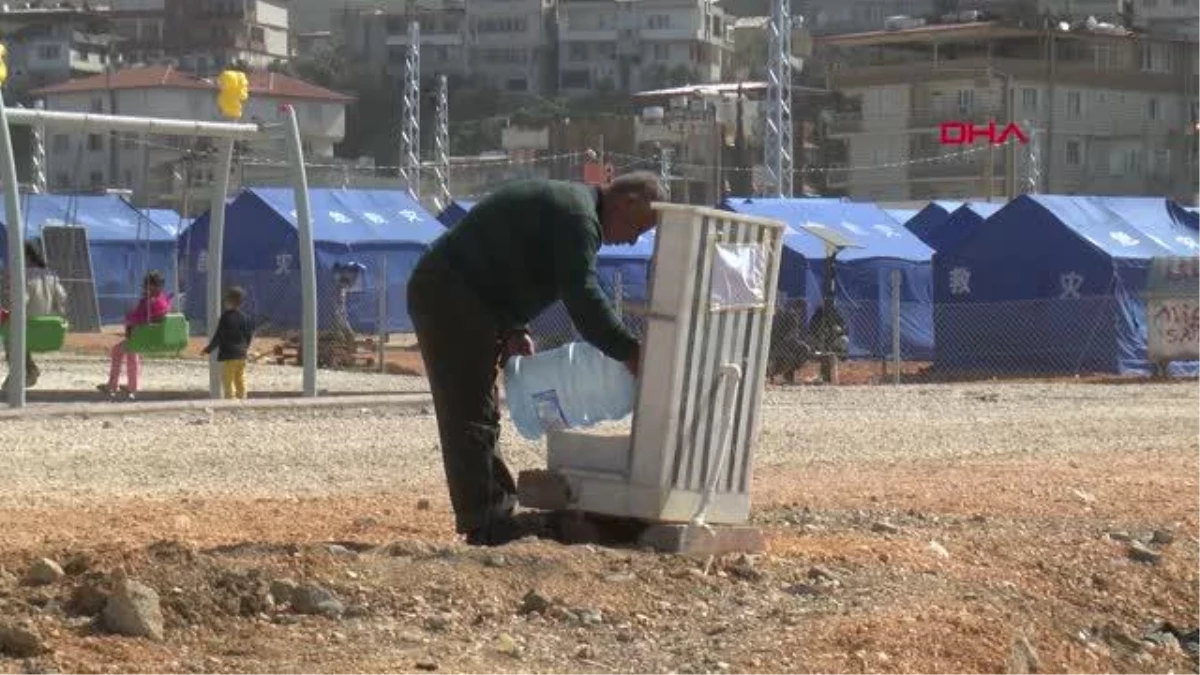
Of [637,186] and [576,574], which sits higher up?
[637,186]

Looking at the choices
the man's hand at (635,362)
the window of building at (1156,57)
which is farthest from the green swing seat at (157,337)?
the window of building at (1156,57)

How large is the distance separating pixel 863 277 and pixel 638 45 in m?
83.0

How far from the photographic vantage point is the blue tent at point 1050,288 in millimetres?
35531

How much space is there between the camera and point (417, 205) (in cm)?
4691

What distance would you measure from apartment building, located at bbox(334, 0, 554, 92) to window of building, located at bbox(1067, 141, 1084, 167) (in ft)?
153

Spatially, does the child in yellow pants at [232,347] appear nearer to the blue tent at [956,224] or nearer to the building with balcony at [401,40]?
the blue tent at [956,224]

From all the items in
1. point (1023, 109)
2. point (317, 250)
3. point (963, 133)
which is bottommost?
point (317, 250)

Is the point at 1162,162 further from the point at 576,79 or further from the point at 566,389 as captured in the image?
the point at 566,389

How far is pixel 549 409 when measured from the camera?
35.2 ft

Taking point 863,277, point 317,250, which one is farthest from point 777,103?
point 863,277

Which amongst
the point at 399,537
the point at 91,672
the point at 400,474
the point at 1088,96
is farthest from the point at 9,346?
the point at 1088,96

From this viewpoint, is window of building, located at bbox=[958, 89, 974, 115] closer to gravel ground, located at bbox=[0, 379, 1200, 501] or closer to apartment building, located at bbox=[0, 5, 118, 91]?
apartment building, located at bbox=[0, 5, 118, 91]

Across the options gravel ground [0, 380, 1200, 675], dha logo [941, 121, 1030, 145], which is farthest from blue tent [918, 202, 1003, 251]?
dha logo [941, 121, 1030, 145]

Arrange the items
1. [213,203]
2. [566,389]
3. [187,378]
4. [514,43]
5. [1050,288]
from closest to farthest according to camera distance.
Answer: [566,389] → [213,203] → [187,378] → [1050,288] → [514,43]
